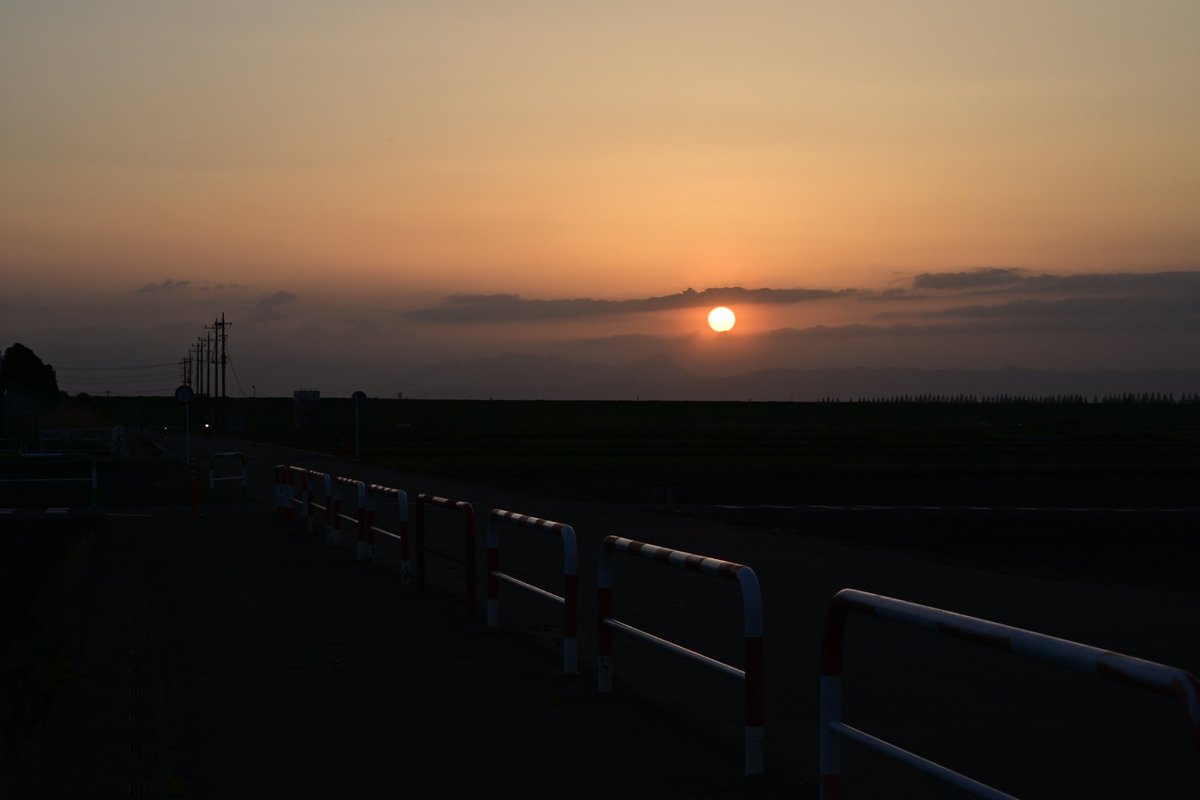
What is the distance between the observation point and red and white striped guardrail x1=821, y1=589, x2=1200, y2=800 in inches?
142

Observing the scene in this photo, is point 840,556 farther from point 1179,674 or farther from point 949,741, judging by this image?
point 1179,674

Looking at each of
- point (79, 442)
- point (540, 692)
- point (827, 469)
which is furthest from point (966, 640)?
point (79, 442)

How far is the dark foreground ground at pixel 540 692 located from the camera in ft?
21.6

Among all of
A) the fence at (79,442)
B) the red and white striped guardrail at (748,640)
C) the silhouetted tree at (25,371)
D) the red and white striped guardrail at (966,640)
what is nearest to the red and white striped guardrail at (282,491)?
the red and white striped guardrail at (748,640)

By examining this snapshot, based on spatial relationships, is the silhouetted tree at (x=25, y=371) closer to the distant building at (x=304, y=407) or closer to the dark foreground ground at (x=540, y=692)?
the distant building at (x=304, y=407)

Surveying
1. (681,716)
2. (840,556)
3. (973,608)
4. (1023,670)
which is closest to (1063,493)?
(840,556)

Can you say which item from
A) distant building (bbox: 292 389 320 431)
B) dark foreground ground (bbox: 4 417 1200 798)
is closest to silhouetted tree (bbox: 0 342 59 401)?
distant building (bbox: 292 389 320 431)

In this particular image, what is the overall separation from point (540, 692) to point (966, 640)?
4.29m

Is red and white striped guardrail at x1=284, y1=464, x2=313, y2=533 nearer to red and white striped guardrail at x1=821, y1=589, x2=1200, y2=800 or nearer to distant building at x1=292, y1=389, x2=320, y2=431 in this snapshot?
red and white striped guardrail at x1=821, y1=589, x2=1200, y2=800

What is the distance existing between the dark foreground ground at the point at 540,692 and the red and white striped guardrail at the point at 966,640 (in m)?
0.85

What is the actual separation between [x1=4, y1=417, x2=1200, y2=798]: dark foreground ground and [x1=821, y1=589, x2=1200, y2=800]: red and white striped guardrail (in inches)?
33.6

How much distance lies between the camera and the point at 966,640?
4625mm

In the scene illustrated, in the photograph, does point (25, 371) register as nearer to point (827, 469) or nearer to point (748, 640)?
point (827, 469)

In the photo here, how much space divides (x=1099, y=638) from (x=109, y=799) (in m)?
7.90
